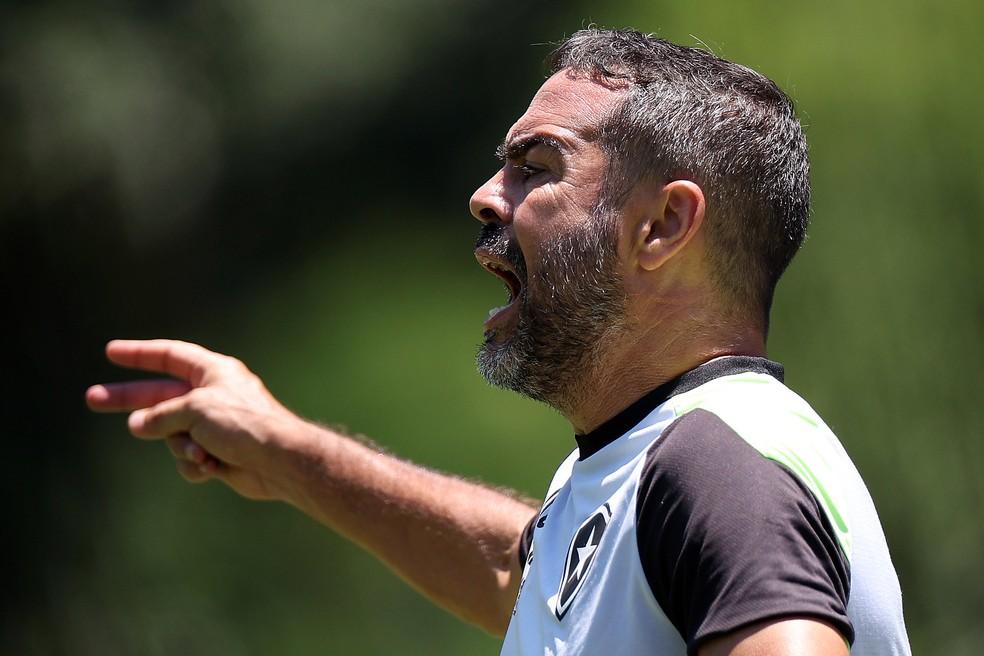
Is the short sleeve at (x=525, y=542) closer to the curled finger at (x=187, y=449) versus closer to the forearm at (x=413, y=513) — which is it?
the forearm at (x=413, y=513)

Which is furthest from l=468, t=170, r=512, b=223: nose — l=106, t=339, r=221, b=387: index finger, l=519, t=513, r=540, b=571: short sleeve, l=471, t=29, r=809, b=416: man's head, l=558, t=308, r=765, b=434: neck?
l=106, t=339, r=221, b=387: index finger

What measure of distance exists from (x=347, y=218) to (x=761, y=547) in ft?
13.1

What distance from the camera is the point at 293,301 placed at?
5.15 m

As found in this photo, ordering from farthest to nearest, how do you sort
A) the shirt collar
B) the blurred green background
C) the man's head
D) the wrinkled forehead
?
1. the blurred green background
2. the wrinkled forehead
3. the man's head
4. the shirt collar

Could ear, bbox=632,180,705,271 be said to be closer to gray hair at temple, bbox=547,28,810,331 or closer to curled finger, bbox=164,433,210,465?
gray hair at temple, bbox=547,28,810,331

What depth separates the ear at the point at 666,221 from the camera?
5.76ft

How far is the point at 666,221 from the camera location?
5.85 ft

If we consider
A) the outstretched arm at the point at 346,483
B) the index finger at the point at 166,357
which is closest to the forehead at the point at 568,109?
the outstretched arm at the point at 346,483

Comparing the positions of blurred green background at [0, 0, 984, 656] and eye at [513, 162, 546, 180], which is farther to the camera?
blurred green background at [0, 0, 984, 656]

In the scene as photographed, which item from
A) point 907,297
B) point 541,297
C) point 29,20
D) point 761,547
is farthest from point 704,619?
point 29,20

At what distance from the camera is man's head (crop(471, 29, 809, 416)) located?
69.9 inches

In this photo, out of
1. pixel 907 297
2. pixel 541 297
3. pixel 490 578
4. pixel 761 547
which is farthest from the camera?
pixel 907 297

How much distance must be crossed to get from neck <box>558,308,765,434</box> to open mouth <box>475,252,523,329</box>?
7.9 inches

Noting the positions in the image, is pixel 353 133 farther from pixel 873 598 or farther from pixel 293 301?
pixel 873 598
